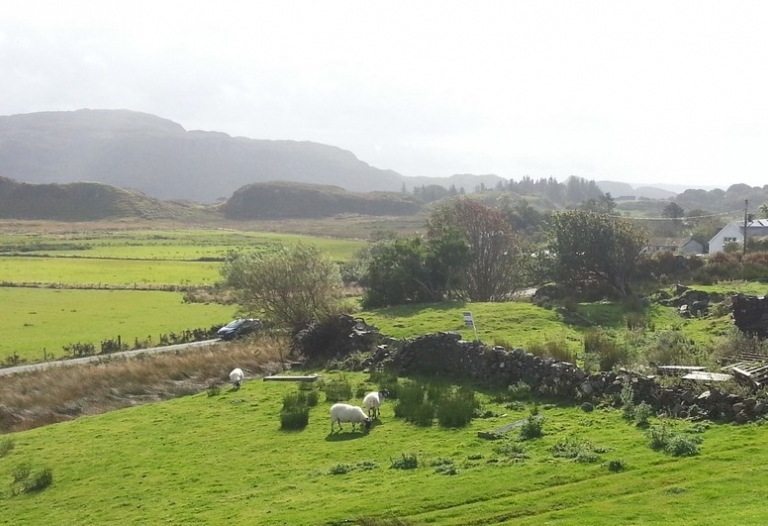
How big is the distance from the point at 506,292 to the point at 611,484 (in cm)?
4897

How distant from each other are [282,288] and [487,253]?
2442 centimetres

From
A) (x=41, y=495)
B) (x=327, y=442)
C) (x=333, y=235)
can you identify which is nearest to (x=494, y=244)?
(x=327, y=442)

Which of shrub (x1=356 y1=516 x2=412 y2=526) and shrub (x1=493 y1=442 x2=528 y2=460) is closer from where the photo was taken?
shrub (x1=356 y1=516 x2=412 y2=526)


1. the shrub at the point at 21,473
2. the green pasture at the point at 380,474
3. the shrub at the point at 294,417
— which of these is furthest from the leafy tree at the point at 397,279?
the shrub at the point at 21,473

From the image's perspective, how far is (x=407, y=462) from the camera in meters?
16.8

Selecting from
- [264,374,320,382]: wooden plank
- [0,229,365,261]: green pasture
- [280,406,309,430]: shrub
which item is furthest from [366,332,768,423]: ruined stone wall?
[0,229,365,261]: green pasture

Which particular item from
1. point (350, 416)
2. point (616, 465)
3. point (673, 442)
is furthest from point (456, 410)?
point (673, 442)

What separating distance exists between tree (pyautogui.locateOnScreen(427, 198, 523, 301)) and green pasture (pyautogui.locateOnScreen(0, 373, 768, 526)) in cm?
3570

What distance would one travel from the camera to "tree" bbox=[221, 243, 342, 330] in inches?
1715

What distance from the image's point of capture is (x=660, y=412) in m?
18.5

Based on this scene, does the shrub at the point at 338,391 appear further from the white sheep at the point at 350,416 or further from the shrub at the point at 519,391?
the shrub at the point at 519,391

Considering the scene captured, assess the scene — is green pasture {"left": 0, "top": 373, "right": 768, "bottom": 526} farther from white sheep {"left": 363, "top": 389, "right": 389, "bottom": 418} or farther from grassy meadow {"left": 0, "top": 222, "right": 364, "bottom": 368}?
grassy meadow {"left": 0, "top": 222, "right": 364, "bottom": 368}

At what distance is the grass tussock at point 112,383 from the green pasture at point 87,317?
10119mm

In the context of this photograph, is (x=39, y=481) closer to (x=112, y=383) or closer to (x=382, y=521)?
(x=382, y=521)
